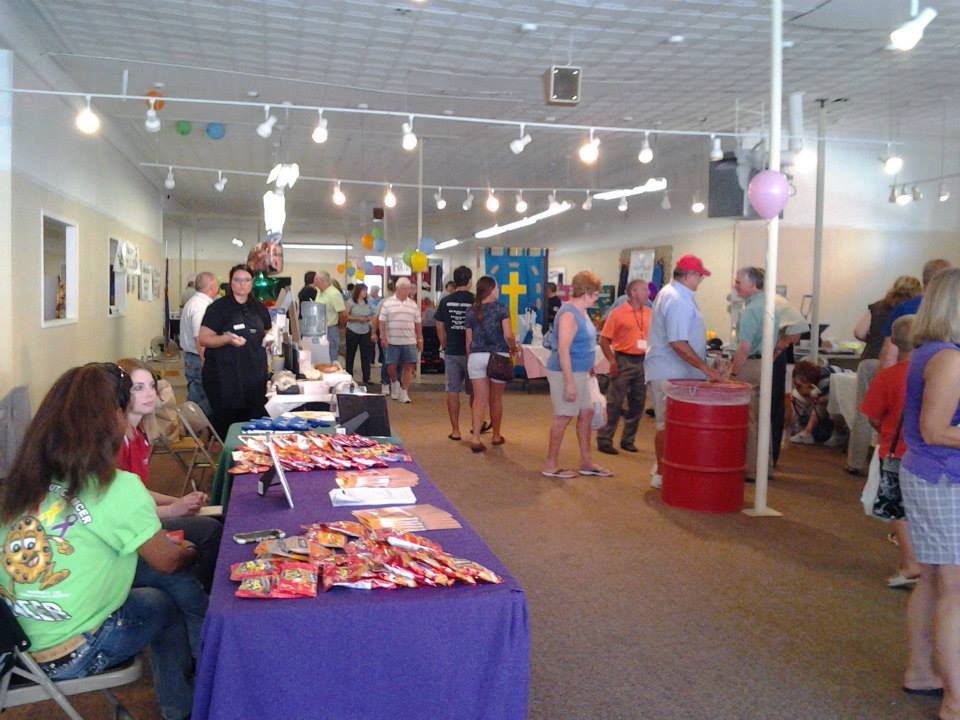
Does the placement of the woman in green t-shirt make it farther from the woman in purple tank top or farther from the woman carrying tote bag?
the woman carrying tote bag

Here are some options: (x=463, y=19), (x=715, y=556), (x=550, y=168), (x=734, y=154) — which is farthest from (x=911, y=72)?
(x=550, y=168)

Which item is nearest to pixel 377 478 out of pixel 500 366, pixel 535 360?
pixel 500 366

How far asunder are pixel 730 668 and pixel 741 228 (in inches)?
340

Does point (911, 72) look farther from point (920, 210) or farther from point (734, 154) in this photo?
point (920, 210)

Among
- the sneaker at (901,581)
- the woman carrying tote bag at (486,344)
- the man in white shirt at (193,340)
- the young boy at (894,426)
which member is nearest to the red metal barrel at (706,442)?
the young boy at (894,426)

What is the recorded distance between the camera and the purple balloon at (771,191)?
15.2 ft

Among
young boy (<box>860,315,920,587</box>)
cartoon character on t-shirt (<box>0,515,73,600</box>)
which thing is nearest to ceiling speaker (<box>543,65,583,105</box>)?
young boy (<box>860,315,920,587</box>)

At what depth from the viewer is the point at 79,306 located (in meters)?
7.87

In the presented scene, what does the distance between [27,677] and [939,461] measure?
2546mm

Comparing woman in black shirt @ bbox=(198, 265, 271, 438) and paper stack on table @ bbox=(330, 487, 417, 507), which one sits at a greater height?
woman in black shirt @ bbox=(198, 265, 271, 438)

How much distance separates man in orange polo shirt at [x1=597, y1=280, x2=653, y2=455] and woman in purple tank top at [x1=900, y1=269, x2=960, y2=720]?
3.97m

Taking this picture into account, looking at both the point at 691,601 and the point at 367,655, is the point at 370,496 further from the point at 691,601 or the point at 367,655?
the point at 691,601

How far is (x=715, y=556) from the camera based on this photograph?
4.05 meters

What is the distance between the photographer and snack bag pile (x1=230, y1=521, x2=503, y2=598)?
1793mm
